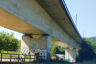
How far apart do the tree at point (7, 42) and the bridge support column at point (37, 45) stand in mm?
10199

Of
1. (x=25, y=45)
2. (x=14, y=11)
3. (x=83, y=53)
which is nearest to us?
(x=14, y=11)

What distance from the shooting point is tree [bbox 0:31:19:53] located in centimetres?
3438

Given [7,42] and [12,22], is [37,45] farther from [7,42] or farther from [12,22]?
[7,42]

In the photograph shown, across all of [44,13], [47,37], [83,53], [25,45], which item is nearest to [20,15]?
[44,13]

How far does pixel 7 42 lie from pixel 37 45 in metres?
14.8

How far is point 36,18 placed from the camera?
60.3 feet

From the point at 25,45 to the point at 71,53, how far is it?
3670cm

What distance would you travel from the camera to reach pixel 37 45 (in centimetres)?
2431

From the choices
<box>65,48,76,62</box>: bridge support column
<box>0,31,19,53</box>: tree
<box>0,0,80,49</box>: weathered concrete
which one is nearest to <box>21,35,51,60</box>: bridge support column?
<box>0,0,80,49</box>: weathered concrete

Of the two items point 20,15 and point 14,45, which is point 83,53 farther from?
point 20,15

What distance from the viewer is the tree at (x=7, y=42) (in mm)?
34375

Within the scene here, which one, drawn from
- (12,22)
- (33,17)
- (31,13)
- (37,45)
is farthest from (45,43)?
(12,22)

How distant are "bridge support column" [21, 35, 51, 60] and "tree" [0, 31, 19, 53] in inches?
402

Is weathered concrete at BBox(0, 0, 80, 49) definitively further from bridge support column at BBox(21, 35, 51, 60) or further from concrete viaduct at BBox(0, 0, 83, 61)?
bridge support column at BBox(21, 35, 51, 60)
